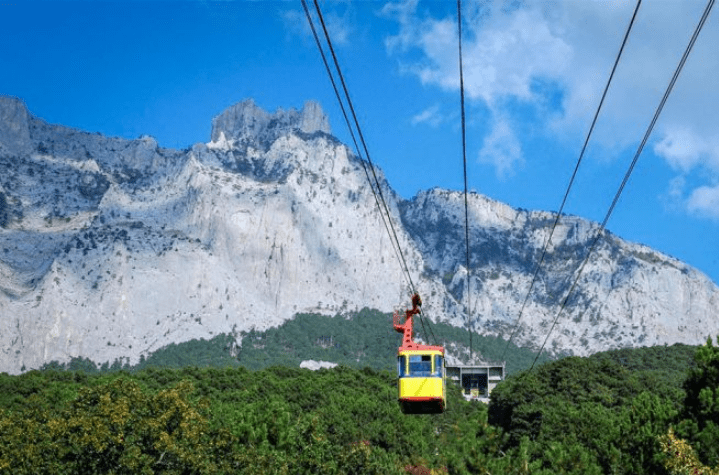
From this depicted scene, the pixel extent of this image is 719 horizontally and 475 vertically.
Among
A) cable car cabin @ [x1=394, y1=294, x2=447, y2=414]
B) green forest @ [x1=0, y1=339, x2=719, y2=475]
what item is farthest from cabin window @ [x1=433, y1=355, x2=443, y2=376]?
green forest @ [x1=0, y1=339, x2=719, y2=475]

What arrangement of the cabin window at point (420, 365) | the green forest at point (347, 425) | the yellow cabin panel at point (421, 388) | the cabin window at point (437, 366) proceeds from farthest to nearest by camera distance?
the green forest at point (347, 425) < the cabin window at point (420, 365) < the cabin window at point (437, 366) < the yellow cabin panel at point (421, 388)

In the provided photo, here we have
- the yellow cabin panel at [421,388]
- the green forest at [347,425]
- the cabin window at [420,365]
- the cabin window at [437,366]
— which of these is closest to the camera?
the yellow cabin panel at [421,388]

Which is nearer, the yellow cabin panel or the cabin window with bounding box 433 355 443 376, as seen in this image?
the yellow cabin panel

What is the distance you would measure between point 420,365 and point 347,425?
61363 millimetres

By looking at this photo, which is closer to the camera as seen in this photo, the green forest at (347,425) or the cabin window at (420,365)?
the cabin window at (420,365)

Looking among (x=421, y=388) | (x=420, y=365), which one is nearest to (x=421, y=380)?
(x=421, y=388)

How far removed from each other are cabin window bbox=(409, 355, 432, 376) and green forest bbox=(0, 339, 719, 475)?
1077 cm

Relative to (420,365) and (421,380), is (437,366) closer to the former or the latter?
(420,365)

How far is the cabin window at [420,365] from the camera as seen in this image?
121 feet

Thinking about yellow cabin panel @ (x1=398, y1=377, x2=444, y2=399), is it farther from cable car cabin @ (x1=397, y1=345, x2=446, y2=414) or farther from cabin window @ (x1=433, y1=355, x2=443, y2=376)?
cabin window @ (x1=433, y1=355, x2=443, y2=376)

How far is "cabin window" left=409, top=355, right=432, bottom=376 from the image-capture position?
121 ft

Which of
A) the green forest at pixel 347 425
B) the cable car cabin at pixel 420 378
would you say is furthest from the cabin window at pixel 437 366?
the green forest at pixel 347 425

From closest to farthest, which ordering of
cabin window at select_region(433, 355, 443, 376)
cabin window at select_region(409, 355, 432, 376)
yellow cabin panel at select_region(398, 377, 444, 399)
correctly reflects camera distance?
yellow cabin panel at select_region(398, 377, 444, 399) < cabin window at select_region(433, 355, 443, 376) < cabin window at select_region(409, 355, 432, 376)

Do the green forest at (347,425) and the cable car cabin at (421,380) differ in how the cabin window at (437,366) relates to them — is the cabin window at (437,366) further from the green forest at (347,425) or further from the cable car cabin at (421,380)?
the green forest at (347,425)
